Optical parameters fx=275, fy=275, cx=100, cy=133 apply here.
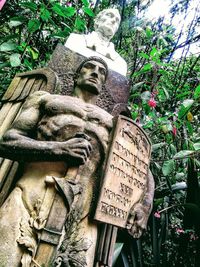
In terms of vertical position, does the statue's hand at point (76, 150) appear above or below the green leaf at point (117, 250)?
above

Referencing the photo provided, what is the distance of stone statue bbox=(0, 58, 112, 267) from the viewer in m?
1.36

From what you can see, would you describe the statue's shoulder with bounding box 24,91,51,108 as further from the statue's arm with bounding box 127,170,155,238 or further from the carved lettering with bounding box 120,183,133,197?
the statue's arm with bounding box 127,170,155,238

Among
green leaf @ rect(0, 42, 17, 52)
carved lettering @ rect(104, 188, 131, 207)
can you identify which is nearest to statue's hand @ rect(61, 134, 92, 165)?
carved lettering @ rect(104, 188, 131, 207)

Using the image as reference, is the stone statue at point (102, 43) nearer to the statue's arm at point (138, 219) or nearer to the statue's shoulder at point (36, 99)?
the statue's shoulder at point (36, 99)

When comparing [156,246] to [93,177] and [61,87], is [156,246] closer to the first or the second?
[93,177]

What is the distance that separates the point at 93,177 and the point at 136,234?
422mm

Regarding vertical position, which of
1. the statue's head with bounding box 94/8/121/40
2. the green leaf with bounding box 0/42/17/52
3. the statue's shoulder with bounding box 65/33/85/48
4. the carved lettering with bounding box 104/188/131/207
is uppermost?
the statue's head with bounding box 94/8/121/40

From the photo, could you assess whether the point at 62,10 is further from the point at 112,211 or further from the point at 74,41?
the point at 112,211

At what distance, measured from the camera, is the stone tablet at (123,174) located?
5.02 ft

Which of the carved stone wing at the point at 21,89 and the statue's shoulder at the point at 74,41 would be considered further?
the statue's shoulder at the point at 74,41

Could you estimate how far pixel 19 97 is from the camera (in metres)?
2.22

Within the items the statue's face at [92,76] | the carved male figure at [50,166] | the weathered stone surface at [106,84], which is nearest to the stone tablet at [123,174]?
the carved male figure at [50,166]

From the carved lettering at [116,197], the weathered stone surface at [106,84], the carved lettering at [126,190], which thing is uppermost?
the weathered stone surface at [106,84]

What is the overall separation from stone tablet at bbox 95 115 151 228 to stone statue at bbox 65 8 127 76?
1072mm
